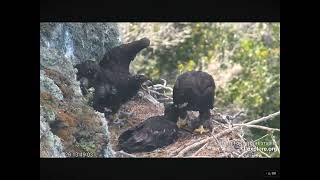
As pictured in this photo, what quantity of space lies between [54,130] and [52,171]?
1.94ft

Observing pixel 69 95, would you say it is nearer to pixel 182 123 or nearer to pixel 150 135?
pixel 150 135

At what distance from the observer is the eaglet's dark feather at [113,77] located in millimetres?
8852

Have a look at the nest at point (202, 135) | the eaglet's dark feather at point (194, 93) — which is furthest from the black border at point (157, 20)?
the eaglet's dark feather at point (194, 93)

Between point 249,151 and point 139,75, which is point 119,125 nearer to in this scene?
point 139,75

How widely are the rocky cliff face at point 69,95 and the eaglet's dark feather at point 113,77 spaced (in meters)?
0.10

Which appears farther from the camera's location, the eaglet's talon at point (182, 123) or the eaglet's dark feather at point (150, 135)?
the eaglet's talon at point (182, 123)

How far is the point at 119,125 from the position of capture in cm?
883

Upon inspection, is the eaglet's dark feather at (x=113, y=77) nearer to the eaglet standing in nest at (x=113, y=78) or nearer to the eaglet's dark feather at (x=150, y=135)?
the eaglet standing in nest at (x=113, y=78)

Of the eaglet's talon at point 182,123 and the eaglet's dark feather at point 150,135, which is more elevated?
the eaglet's talon at point 182,123

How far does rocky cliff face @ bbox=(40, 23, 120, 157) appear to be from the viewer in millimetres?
8719

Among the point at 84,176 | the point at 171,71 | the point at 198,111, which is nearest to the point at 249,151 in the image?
the point at 198,111

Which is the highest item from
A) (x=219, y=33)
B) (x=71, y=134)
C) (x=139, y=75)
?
(x=219, y=33)

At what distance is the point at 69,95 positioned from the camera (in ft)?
28.9

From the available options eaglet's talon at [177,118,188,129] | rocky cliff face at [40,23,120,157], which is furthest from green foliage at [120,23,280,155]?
rocky cliff face at [40,23,120,157]
